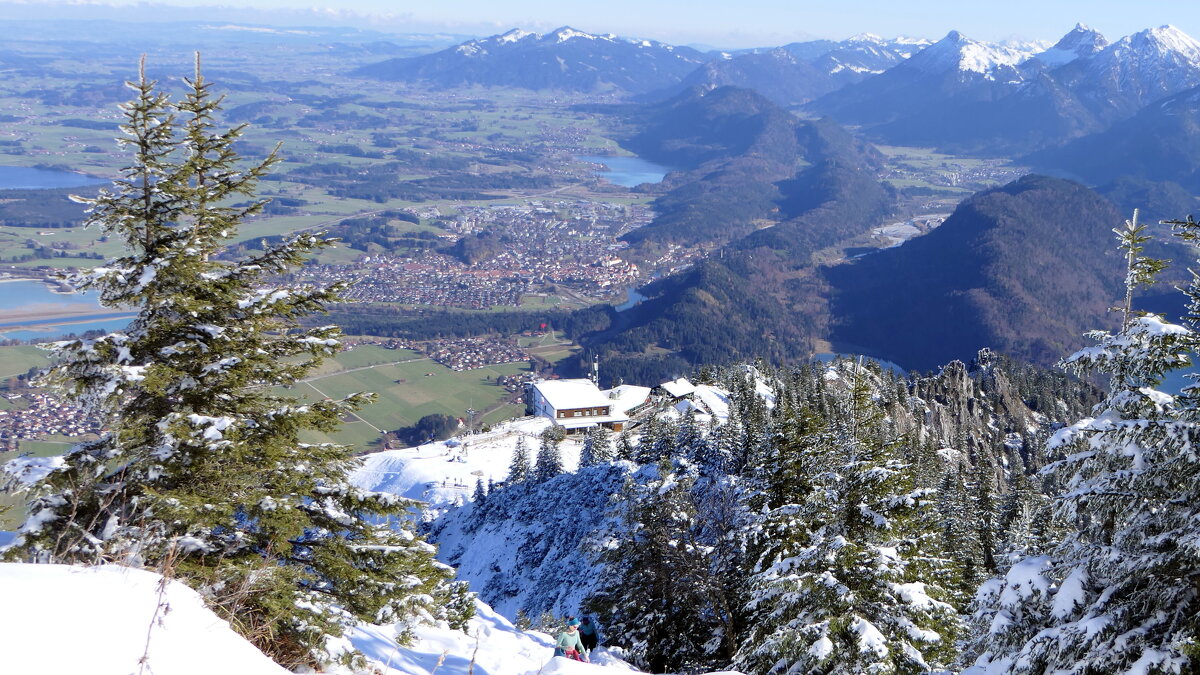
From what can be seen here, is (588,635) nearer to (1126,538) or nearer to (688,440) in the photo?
(1126,538)

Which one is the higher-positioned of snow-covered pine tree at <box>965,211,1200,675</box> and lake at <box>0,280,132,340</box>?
snow-covered pine tree at <box>965,211,1200,675</box>

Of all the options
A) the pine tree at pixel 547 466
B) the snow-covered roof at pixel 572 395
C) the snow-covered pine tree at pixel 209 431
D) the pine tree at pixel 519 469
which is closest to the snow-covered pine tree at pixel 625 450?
the pine tree at pixel 547 466

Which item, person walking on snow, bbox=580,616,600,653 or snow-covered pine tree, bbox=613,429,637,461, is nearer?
person walking on snow, bbox=580,616,600,653

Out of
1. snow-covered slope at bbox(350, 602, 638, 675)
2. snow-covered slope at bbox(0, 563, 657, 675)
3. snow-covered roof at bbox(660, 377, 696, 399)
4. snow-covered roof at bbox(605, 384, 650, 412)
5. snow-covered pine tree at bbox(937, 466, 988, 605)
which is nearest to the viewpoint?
snow-covered slope at bbox(0, 563, 657, 675)

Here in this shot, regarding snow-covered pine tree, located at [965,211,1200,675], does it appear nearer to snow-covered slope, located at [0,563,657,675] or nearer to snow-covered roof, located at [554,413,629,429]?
snow-covered slope, located at [0,563,657,675]

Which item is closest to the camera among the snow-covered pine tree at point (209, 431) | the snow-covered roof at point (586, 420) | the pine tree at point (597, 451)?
the snow-covered pine tree at point (209, 431)

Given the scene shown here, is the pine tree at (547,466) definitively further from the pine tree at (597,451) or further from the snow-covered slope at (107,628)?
the snow-covered slope at (107,628)

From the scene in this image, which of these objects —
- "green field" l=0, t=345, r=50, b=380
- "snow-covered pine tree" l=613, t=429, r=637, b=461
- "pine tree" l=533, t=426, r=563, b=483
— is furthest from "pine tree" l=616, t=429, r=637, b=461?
"green field" l=0, t=345, r=50, b=380
